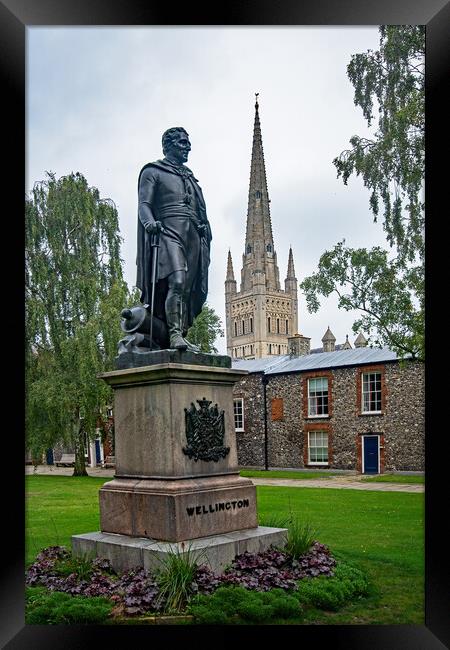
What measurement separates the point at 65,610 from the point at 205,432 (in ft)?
6.71

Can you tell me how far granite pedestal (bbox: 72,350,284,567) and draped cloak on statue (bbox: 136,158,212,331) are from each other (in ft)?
2.92

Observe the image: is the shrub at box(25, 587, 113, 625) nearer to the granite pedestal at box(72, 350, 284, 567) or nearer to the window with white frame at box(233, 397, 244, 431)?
the granite pedestal at box(72, 350, 284, 567)

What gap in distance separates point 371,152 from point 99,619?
1212cm

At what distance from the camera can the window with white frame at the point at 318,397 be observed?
2683cm

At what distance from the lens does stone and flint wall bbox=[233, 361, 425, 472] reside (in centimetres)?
2414

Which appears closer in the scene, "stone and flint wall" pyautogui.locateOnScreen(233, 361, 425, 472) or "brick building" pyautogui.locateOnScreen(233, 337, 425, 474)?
"stone and flint wall" pyautogui.locateOnScreen(233, 361, 425, 472)

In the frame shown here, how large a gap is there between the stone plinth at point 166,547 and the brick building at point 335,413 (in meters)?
17.3

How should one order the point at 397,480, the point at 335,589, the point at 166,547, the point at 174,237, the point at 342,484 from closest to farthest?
1. the point at 166,547
2. the point at 335,589
3. the point at 174,237
4. the point at 342,484
5. the point at 397,480

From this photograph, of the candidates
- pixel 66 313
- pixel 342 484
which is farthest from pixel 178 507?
pixel 66 313

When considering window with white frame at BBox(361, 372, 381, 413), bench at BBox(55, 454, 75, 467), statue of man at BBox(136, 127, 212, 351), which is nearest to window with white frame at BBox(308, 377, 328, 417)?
window with white frame at BBox(361, 372, 381, 413)

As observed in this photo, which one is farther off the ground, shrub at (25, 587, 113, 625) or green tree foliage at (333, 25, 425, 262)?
green tree foliage at (333, 25, 425, 262)

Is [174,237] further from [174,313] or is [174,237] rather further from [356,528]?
[356,528]

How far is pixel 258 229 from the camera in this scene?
89250 mm
